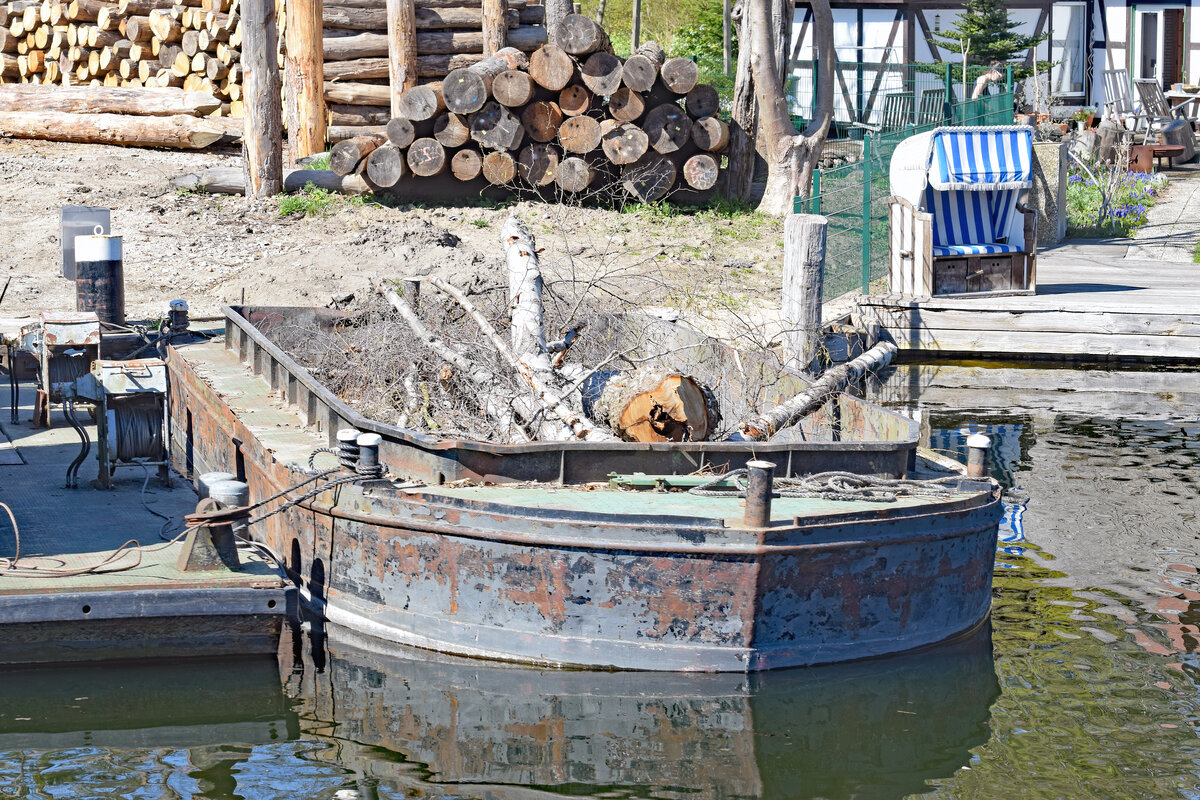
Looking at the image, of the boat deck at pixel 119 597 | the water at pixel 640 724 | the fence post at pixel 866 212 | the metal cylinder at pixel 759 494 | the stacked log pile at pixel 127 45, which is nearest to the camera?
the water at pixel 640 724

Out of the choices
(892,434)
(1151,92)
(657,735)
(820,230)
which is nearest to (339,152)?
(820,230)

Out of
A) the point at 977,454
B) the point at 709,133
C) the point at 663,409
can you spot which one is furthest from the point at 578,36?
the point at 977,454

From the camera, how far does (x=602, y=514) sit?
5.74m

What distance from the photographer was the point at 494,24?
55.9 ft

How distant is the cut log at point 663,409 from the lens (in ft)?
22.6

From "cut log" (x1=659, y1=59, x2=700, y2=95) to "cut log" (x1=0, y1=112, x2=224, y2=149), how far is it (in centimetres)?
583

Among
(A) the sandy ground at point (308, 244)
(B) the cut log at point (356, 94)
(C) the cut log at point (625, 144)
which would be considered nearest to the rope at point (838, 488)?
(A) the sandy ground at point (308, 244)

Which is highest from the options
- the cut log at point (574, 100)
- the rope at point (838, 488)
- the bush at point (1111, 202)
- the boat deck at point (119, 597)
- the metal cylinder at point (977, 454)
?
the cut log at point (574, 100)

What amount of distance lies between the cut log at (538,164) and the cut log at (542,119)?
0.13 m

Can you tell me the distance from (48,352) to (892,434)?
5158mm

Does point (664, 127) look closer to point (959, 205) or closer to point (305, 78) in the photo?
point (959, 205)

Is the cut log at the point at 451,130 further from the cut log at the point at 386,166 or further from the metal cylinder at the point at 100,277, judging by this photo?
the metal cylinder at the point at 100,277

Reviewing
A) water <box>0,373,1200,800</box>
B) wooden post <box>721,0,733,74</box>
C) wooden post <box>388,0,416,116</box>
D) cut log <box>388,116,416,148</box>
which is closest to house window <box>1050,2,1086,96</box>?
wooden post <box>721,0,733,74</box>

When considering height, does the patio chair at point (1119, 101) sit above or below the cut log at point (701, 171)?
above
